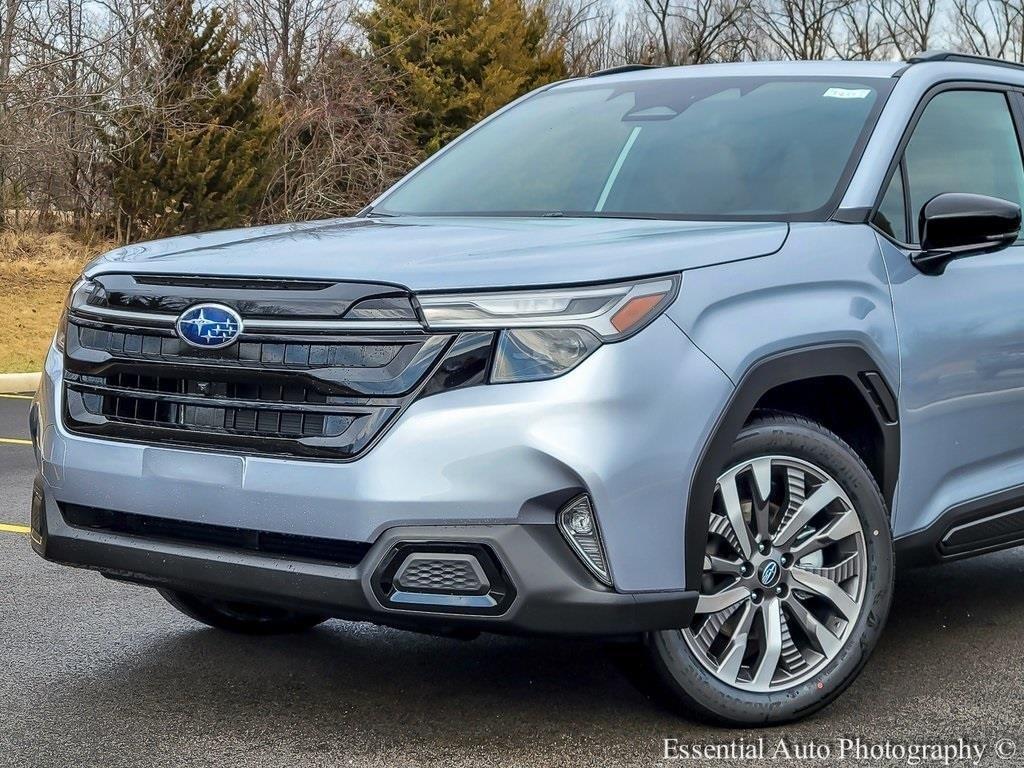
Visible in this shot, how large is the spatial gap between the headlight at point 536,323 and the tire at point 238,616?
5.50ft

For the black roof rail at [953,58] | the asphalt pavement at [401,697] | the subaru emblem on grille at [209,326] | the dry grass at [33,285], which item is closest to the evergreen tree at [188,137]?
the dry grass at [33,285]

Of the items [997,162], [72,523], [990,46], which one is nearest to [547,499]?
[72,523]

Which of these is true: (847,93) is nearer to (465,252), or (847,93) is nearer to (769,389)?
(769,389)

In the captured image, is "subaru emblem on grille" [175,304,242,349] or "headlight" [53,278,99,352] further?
"headlight" [53,278,99,352]

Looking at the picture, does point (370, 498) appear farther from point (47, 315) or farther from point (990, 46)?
point (990, 46)

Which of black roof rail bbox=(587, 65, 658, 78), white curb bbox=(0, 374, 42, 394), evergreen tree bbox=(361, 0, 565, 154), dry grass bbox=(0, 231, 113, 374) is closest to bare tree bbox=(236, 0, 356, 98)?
evergreen tree bbox=(361, 0, 565, 154)

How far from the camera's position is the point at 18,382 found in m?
16.8

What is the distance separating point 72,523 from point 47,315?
1954 cm

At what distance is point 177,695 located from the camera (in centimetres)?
438

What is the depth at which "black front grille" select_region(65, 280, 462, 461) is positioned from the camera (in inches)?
138

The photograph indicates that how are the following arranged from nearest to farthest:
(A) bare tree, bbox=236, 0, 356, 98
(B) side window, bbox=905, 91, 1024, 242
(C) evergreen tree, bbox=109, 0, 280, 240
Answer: (B) side window, bbox=905, 91, 1024, 242
(C) evergreen tree, bbox=109, 0, 280, 240
(A) bare tree, bbox=236, 0, 356, 98

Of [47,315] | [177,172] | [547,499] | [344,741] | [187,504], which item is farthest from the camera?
[177,172]

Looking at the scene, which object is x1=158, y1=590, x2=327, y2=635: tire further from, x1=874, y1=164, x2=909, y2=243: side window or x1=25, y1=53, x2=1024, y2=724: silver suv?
x1=874, y1=164, x2=909, y2=243: side window

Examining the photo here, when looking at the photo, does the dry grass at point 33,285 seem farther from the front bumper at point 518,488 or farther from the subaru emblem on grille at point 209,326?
the front bumper at point 518,488
